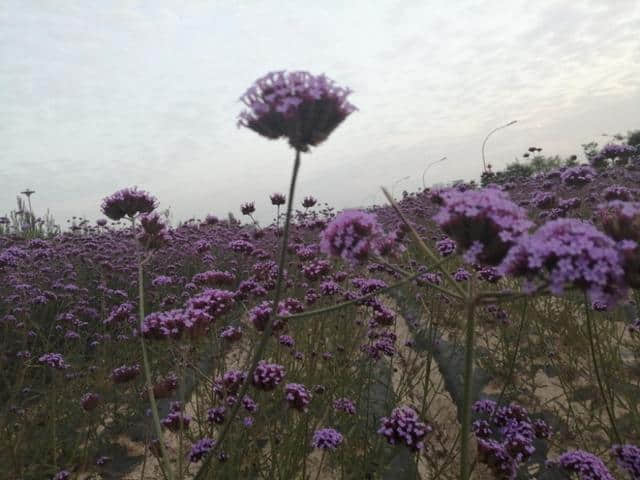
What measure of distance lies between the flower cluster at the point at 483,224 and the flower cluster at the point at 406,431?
1225 millimetres

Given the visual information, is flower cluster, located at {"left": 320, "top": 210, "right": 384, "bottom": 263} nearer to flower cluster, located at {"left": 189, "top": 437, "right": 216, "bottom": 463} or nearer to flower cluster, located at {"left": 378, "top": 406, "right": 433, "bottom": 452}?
flower cluster, located at {"left": 378, "top": 406, "right": 433, "bottom": 452}

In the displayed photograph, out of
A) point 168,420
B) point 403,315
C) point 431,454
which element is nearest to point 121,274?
point 403,315

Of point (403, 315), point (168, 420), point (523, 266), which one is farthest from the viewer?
point (403, 315)

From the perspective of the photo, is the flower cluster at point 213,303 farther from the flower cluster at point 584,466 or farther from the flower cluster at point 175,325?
the flower cluster at point 584,466

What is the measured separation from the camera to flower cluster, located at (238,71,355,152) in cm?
A: 202

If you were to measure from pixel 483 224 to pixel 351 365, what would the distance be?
394 centimetres

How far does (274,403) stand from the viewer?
4.84m

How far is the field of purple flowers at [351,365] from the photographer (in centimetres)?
185

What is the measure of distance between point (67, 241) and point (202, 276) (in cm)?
806

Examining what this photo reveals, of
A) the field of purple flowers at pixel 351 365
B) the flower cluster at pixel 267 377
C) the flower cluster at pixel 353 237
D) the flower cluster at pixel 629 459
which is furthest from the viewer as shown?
the flower cluster at pixel 267 377

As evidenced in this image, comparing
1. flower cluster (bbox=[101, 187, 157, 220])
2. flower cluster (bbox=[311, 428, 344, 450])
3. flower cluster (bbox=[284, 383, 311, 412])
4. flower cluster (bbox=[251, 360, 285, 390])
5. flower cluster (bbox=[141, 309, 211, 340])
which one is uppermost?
flower cluster (bbox=[101, 187, 157, 220])

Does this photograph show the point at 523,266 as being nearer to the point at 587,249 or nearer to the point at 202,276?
the point at 587,249

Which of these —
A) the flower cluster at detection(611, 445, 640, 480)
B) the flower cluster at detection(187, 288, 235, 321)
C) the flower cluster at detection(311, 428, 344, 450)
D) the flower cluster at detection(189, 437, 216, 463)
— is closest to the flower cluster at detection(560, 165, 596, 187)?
the flower cluster at detection(611, 445, 640, 480)

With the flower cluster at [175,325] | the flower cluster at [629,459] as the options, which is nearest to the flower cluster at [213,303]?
the flower cluster at [175,325]
